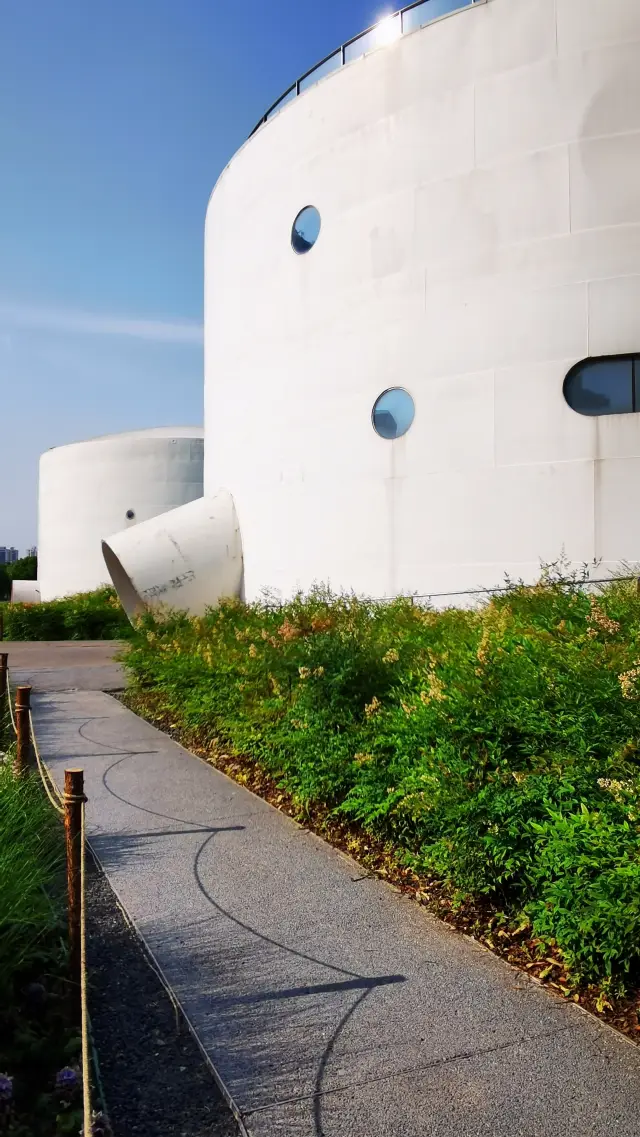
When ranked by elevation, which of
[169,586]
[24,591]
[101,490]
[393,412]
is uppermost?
[101,490]

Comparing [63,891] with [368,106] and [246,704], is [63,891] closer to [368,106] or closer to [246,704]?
[246,704]

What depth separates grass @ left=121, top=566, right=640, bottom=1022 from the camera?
320cm

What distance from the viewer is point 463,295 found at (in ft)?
31.2

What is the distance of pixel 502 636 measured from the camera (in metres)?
4.82

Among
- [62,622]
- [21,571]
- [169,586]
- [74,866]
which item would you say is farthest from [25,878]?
[21,571]

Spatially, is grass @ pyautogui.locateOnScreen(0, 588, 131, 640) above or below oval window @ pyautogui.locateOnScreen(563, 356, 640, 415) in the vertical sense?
below

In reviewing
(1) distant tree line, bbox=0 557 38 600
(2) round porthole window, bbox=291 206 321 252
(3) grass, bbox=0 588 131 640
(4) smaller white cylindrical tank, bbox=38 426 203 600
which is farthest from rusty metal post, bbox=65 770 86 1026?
(1) distant tree line, bbox=0 557 38 600

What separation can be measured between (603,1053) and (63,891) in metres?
2.49

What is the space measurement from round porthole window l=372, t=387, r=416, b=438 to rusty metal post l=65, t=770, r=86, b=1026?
7.08m

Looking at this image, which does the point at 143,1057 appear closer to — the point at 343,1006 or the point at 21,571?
the point at 343,1006

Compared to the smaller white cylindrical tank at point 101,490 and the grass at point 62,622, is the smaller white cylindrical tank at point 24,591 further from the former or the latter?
the grass at point 62,622

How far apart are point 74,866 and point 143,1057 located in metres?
1.13

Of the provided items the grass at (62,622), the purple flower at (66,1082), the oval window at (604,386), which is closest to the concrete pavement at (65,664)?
the grass at (62,622)

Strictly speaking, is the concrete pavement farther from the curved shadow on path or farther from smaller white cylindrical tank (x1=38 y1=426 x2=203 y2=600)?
the curved shadow on path
